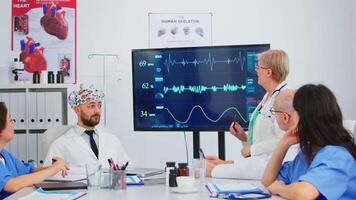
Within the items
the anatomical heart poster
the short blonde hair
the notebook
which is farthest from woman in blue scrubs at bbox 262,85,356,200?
the anatomical heart poster

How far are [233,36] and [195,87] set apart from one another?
933 millimetres

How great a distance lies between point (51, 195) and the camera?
192 centimetres

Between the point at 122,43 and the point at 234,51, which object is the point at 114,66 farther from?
the point at 234,51

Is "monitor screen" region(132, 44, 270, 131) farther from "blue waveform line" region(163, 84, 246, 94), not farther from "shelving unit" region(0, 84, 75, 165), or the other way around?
"shelving unit" region(0, 84, 75, 165)

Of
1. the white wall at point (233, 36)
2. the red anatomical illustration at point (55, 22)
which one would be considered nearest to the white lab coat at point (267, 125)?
the white wall at point (233, 36)

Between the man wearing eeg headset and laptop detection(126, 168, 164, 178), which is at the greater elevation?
the man wearing eeg headset

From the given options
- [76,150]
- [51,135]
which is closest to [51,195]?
[76,150]

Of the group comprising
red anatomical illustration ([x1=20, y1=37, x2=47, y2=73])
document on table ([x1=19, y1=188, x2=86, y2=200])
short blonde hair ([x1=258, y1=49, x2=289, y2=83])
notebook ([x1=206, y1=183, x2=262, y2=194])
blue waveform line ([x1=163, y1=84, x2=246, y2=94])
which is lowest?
document on table ([x1=19, y1=188, x2=86, y2=200])

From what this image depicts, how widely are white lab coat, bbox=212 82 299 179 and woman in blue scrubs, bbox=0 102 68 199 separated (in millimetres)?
823

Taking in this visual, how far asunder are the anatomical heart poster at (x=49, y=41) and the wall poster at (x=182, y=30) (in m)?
0.73

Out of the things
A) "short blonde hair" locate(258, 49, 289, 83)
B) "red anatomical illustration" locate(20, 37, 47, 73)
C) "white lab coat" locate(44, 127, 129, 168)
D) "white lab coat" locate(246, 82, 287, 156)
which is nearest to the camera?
"white lab coat" locate(246, 82, 287, 156)

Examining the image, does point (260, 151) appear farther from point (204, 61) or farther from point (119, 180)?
point (204, 61)

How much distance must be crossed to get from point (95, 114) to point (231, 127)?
0.96 meters

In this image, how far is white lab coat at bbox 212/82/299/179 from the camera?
2.32m
